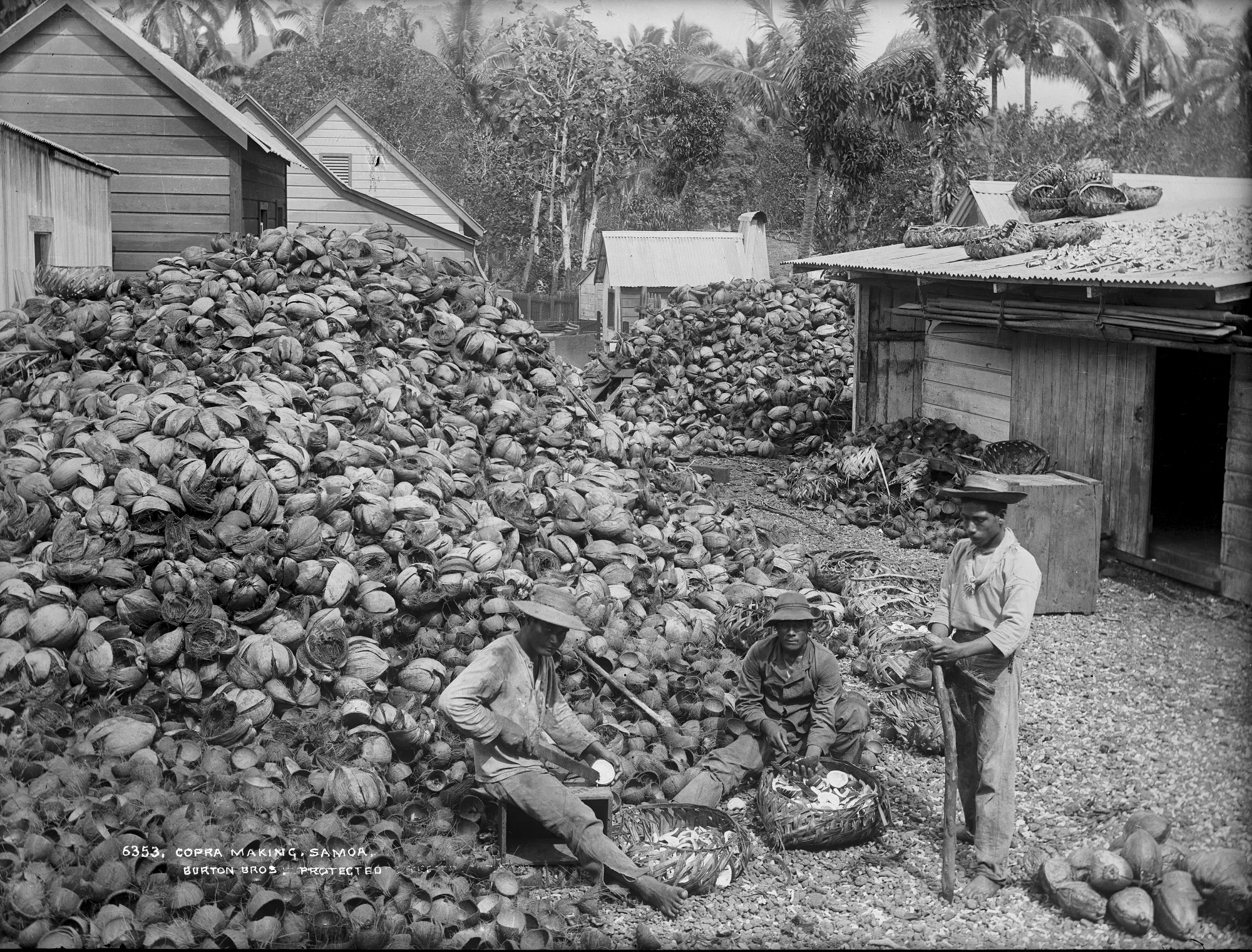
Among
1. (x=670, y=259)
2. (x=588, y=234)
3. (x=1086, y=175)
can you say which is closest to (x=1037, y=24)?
(x=670, y=259)

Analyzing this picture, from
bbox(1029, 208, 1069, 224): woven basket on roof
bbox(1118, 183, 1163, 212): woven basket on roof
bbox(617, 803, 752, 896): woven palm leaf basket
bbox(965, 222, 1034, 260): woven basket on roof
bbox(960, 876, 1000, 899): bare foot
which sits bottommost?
bbox(960, 876, 1000, 899): bare foot

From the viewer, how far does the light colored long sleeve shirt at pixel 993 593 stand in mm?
5426

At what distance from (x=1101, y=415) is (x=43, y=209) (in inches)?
427

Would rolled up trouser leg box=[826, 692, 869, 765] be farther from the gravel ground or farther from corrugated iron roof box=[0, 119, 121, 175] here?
corrugated iron roof box=[0, 119, 121, 175]

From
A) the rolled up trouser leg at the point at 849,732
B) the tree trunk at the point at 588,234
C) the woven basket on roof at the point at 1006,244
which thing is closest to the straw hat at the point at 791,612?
the rolled up trouser leg at the point at 849,732

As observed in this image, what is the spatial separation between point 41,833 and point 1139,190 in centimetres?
1360

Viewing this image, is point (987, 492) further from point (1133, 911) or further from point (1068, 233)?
point (1068, 233)

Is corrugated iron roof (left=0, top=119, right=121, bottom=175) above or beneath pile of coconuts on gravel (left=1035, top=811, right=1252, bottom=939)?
above

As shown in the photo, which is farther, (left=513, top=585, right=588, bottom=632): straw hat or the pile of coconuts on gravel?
(left=513, top=585, right=588, bottom=632): straw hat

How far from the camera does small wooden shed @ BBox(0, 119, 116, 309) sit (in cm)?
1055

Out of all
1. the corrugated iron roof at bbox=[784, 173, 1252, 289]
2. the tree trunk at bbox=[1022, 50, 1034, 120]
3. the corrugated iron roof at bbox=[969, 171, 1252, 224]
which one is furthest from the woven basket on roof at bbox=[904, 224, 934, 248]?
the tree trunk at bbox=[1022, 50, 1034, 120]

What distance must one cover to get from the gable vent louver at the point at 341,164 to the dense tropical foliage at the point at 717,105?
7.52m

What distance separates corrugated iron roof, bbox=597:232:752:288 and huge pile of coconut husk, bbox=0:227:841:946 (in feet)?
60.5

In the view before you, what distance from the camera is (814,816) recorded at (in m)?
5.79
